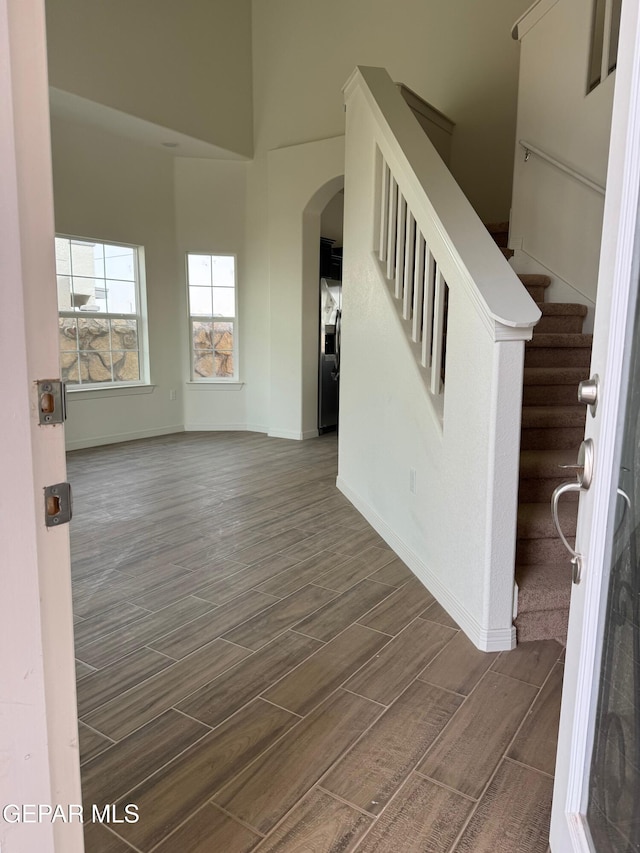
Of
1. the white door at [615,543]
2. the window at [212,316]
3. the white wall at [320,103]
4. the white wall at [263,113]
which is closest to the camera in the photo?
the white door at [615,543]

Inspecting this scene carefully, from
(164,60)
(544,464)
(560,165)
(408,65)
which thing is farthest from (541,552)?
(164,60)

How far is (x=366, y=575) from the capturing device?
2854mm

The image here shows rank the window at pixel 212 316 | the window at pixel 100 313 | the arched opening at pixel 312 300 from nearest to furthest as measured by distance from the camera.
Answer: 1. the window at pixel 100 313
2. the arched opening at pixel 312 300
3. the window at pixel 212 316

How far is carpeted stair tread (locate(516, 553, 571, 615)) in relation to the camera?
87.0 inches

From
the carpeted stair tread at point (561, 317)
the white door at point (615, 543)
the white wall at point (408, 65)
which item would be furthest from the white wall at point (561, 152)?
the white door at point (615, 543)

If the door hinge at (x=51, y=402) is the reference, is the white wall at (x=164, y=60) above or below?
above

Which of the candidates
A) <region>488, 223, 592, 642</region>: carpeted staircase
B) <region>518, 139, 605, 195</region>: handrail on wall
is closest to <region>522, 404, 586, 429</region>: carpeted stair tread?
<region>488, 223, 592, 642</region>: carpeted staircase

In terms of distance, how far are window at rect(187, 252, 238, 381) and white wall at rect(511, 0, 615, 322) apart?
142 inches

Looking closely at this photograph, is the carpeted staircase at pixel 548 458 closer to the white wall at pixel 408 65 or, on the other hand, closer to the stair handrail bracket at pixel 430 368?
the stair handrail bracket at pixel 430 368

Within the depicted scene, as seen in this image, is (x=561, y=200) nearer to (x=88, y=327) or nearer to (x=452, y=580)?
(x=452, y=580)

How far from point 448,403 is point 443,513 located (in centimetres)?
47

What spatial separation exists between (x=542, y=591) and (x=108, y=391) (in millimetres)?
5009

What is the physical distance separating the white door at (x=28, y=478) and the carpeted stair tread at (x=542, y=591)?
1.77 meters

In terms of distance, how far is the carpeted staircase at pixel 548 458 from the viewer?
7.35ft
